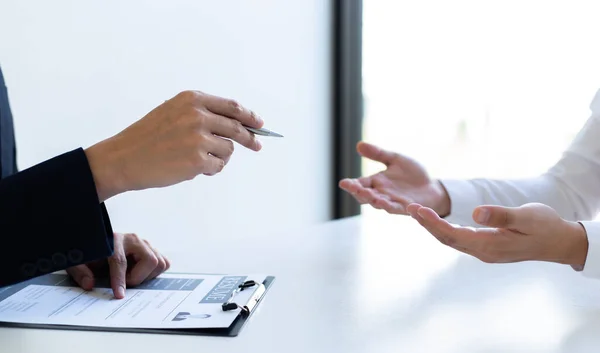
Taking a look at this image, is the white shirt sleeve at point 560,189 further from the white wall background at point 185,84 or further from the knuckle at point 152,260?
the knuckle at point 152,260

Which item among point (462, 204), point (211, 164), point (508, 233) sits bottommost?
point (462, 204)

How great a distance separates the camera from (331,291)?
0.93 meters

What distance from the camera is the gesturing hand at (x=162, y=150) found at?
0.77 m

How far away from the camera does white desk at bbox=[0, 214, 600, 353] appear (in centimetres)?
70

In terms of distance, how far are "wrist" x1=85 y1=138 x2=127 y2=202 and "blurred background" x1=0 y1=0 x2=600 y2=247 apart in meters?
0.78

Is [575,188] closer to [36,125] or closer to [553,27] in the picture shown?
[553,27]

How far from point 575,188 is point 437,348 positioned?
0.88 metres

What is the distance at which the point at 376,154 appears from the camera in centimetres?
136

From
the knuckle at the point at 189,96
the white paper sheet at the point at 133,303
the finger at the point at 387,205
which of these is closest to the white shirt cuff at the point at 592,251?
the finger at the point at 387,205

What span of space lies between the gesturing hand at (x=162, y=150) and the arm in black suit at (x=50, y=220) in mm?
25

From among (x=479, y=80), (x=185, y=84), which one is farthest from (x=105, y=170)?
(x=479, y=80)

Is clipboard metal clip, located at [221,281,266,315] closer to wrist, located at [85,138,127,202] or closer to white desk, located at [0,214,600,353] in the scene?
white desk, located at [0,214,600,353]

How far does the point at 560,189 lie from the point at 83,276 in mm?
1086

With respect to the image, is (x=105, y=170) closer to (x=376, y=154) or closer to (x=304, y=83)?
(x=376, y=154)
